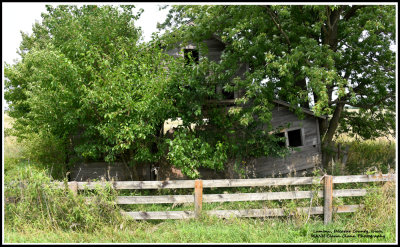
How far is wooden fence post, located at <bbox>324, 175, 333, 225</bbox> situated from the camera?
7887 millimetres

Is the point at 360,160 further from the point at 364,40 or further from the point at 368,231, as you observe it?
the point at 368,231

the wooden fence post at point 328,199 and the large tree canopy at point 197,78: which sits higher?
the large tree canopy at point 197,78

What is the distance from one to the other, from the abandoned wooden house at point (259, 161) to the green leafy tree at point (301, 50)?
74cm

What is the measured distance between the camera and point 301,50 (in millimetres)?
10445

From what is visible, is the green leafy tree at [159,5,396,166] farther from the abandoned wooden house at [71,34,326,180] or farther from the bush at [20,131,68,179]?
the bush at [20,131,68,179]

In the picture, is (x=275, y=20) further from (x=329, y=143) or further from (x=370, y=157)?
(x=370, y=157)

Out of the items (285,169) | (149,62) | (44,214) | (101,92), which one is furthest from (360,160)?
(44,214)

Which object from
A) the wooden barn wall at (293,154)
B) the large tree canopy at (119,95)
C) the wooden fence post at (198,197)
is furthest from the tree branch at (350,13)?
the wooden fence post at (198,197)

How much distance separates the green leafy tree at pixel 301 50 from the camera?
10023 millimetres

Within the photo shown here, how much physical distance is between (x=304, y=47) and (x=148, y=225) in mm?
7340

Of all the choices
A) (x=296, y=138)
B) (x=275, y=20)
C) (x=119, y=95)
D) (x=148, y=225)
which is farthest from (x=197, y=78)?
(x=296, y=138)

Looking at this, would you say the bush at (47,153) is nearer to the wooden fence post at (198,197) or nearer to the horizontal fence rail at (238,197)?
the horizontal fence rail at (238,197)

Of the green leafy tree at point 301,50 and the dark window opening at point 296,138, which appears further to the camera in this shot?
the dark window opening at point 296,138

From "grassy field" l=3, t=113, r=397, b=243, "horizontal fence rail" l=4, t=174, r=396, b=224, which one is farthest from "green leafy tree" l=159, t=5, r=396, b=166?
"grassy field" l=3, t=113, r=397, b=243
